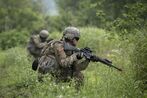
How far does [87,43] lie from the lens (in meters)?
20.3

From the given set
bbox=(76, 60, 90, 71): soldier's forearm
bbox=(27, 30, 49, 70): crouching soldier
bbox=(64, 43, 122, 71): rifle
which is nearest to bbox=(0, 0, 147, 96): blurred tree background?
bbox=(64, 43, 122, 71): rifle

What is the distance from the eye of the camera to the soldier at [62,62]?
34.0 feet

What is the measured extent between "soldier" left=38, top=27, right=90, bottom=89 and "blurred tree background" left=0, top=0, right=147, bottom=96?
1176 millimetres

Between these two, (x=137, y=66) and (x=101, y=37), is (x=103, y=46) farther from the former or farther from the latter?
(x=137, y=66)

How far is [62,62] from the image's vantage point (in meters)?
10.3

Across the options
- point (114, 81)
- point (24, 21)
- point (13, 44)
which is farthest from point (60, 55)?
point (24, 21)

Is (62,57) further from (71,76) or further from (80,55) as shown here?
(71,76)

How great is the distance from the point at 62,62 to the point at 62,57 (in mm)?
104

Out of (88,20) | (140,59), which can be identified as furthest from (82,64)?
(88,20)

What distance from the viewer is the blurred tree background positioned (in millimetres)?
10031

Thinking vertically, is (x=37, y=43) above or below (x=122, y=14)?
below

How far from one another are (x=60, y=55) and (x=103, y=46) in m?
10.5

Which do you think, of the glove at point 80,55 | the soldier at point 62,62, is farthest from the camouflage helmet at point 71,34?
the glove at point 80,55

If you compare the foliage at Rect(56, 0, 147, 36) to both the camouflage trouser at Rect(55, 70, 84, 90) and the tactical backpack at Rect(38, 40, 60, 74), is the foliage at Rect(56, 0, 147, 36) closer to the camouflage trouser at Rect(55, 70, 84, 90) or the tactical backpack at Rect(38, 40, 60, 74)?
the camouflage trouser at Rect(55, 70, 84, 90)
